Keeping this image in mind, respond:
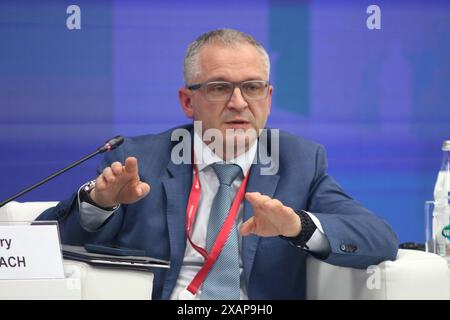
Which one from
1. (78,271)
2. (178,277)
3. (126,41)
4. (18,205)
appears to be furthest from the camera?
(126,41)

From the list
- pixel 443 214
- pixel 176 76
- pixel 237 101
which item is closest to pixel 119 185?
pixel 237 101

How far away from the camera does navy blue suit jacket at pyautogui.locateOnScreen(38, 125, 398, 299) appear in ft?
7.66

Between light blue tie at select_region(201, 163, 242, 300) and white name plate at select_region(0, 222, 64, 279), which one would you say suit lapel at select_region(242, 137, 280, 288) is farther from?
white name plate at select_region(0, 222, 64, 279)

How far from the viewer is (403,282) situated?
2.02 metres

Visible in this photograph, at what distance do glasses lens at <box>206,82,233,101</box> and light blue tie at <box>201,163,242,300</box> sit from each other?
0.25 m

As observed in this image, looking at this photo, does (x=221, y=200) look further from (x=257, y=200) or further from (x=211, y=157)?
(x=257, y=200)

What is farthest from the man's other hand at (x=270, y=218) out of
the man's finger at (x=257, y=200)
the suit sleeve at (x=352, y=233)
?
the suit sleeve at (x=352, y=233)

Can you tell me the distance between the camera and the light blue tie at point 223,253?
227 cm

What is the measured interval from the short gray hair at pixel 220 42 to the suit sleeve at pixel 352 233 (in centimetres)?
54

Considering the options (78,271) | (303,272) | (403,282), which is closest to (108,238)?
(78,271)

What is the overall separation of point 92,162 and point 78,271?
2116 millimetres

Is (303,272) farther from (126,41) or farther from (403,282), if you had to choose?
(126,41)

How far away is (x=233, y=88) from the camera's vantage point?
97.0 inches

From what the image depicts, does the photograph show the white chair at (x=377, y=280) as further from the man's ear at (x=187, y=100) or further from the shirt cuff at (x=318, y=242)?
the man's ear at (x=187, y=100)
